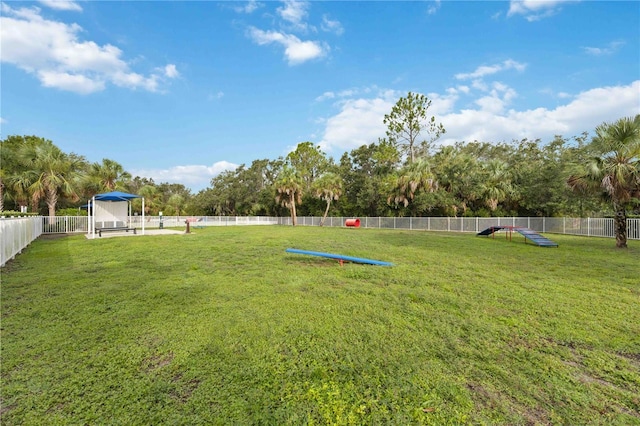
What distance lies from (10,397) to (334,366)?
2.49 m

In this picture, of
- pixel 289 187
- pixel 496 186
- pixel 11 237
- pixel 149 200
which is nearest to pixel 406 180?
pixel 496 186

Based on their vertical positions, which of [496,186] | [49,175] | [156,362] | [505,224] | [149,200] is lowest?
[156,362]

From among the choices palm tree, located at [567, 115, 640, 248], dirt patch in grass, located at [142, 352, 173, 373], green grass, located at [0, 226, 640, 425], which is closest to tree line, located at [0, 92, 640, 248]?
palm tree, located at [567, 115, 640, 248]

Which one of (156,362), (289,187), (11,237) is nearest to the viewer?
(156,362)

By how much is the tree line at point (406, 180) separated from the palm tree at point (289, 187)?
12 cm

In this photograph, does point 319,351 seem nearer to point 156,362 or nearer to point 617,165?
point 156,362

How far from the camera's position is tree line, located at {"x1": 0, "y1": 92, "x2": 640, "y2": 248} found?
12.0 m

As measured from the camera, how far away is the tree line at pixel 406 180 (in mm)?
11977

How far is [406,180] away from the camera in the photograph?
27625 millimetres

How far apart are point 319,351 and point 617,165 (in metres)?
14.1

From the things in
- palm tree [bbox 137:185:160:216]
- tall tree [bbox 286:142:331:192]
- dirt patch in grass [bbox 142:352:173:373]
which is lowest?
dirt patch in grass [bbox 142:352:173:373]

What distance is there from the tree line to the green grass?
27.6 ft

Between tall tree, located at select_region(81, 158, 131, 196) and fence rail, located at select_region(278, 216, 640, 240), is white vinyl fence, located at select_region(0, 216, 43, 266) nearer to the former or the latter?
tall tree, located at select_region(81, 158, 131, 196)

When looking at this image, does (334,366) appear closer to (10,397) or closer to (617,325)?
(10,397)
